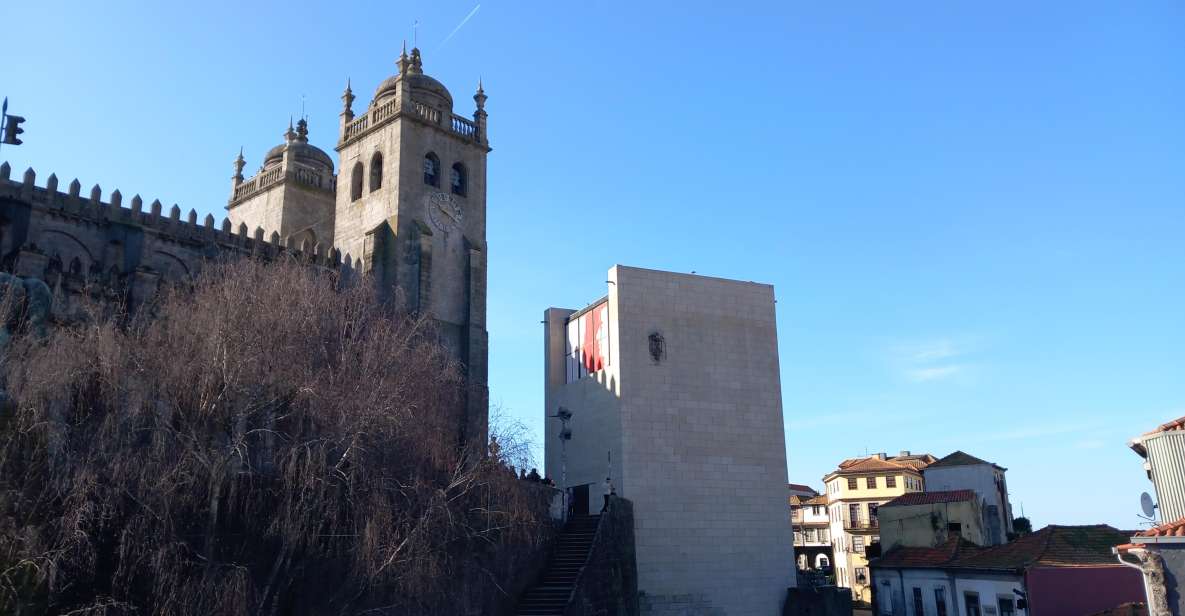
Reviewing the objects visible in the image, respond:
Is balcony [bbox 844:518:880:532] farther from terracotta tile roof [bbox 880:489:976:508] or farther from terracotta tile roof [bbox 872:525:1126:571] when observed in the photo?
terracotta tile roof [bbox 872:525:1126:571]

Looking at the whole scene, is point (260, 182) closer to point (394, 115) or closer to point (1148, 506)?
point (394, 115)

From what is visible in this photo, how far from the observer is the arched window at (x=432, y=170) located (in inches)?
1486

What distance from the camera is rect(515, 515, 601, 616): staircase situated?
2491 centimetres

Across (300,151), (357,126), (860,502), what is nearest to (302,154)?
(300,151)

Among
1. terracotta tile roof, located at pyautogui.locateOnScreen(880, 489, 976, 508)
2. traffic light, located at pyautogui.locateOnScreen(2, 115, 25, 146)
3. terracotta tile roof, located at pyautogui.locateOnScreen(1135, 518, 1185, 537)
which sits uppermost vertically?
traffic light, located at pyautogui.locateOnScreen(2, 115, 25, 146)

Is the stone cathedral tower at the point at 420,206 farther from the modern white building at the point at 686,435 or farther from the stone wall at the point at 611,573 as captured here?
the stone wall at the point at 611,573

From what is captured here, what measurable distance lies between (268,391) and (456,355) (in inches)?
669

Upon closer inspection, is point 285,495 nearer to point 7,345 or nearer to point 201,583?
point 201,583

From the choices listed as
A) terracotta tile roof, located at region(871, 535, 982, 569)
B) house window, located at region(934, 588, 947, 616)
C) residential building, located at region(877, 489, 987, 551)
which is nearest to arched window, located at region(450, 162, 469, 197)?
residential building, located at region(877, 489, 987, 551)

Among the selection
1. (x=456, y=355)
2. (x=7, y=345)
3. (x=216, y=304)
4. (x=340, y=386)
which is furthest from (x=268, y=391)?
(x=456, y=355)

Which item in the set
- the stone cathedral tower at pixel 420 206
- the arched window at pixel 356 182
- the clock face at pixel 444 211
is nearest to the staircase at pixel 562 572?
the stone cathedral tower at pixel 420 206

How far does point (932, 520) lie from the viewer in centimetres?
4038

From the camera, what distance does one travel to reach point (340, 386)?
64.7ft

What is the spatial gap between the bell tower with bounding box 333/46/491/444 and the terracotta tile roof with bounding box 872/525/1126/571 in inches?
788
